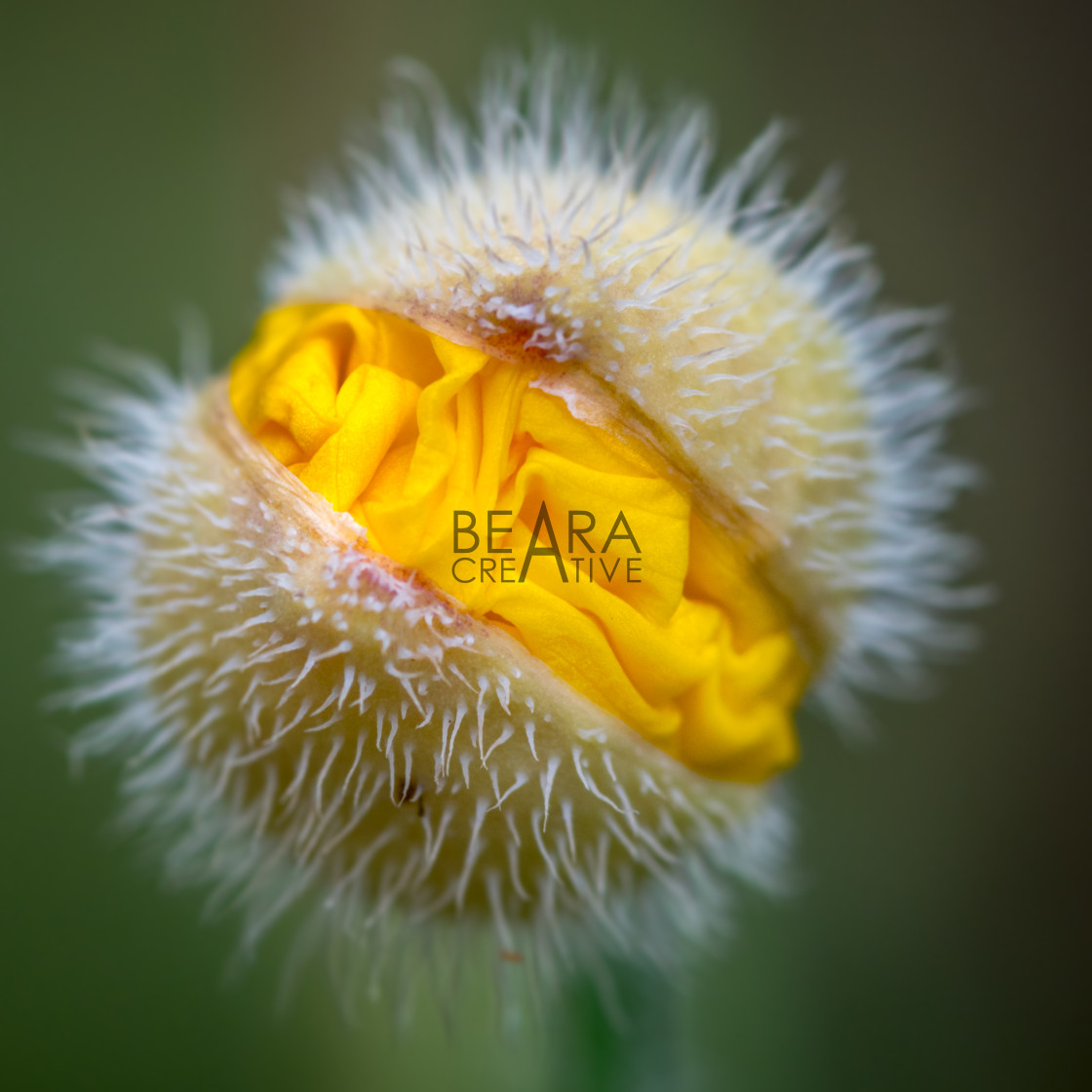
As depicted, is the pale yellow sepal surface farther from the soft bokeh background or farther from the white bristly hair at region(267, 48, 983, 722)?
the soft bokeh background

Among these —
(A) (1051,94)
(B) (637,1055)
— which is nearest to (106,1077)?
(B) (637,1055)

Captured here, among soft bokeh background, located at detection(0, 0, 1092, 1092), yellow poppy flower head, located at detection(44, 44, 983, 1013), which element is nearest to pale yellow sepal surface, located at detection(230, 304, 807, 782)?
yellow poppy flower head, located at detection(44, 44, 983, 1013)

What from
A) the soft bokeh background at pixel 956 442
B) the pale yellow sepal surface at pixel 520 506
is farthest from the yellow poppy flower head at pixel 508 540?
the soft bokeh background at pixel 956 442

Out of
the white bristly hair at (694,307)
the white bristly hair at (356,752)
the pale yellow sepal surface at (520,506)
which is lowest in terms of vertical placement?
the white bristly hair at (356,752)

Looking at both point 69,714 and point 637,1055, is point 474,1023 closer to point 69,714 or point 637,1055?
point 637,1055

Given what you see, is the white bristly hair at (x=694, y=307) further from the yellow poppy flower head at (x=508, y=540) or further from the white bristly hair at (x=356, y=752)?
the white bristly hair at (x=356, y=752)

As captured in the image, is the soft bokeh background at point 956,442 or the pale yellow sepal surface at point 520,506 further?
the soft bokeh background at point 956,442

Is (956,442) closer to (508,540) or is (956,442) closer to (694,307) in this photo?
(694,307)

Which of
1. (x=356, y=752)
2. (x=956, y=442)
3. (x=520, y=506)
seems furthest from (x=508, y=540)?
(x=956, y=442)
